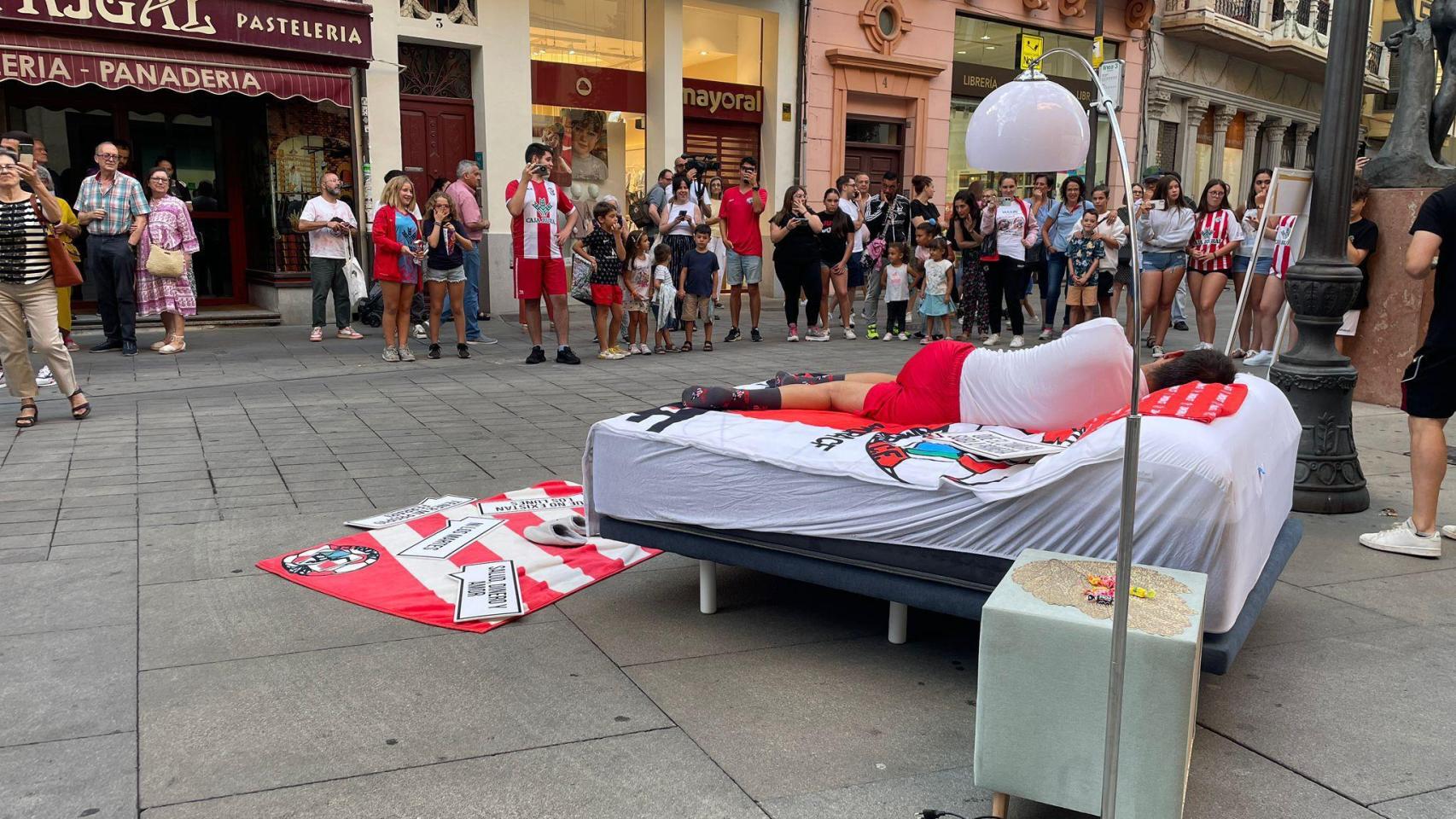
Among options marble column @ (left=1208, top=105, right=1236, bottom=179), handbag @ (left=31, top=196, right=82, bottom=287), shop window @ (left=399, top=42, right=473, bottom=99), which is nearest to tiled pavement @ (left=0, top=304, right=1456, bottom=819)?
handbag @ (left=31, top=196, right=82, bottom=287)

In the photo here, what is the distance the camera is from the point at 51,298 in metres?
7.64

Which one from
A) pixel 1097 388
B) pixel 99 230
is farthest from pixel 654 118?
pixel 1097 388

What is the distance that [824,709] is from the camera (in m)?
3.41

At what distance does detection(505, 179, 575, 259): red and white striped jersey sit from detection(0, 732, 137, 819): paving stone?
7.56 m

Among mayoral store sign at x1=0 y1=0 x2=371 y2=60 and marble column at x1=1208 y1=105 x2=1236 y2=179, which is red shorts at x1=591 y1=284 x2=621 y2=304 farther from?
marble column at x1=1208 y1=105 x2=1236 y2=179

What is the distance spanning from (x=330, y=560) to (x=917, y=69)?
53.3ft

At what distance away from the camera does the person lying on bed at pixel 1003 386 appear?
420cm

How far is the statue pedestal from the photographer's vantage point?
843 cm

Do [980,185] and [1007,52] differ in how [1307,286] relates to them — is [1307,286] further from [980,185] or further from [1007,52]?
[1007,52]

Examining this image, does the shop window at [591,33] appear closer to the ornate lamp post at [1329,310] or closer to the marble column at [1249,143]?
the ornate lamp post at [1329,310]

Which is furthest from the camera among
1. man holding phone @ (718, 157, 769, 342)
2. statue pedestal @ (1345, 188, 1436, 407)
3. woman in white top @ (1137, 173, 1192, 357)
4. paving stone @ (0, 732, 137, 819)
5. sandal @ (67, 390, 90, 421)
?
man holding phone @ (718, 157, 769, 342)

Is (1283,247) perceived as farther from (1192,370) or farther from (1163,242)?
(1192,370)

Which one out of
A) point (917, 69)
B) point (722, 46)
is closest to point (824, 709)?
point (722, 46)

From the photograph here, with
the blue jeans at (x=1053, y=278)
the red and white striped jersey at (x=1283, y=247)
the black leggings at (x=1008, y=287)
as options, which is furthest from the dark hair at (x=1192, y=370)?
the blue jeans at (x=1053, y=278)
